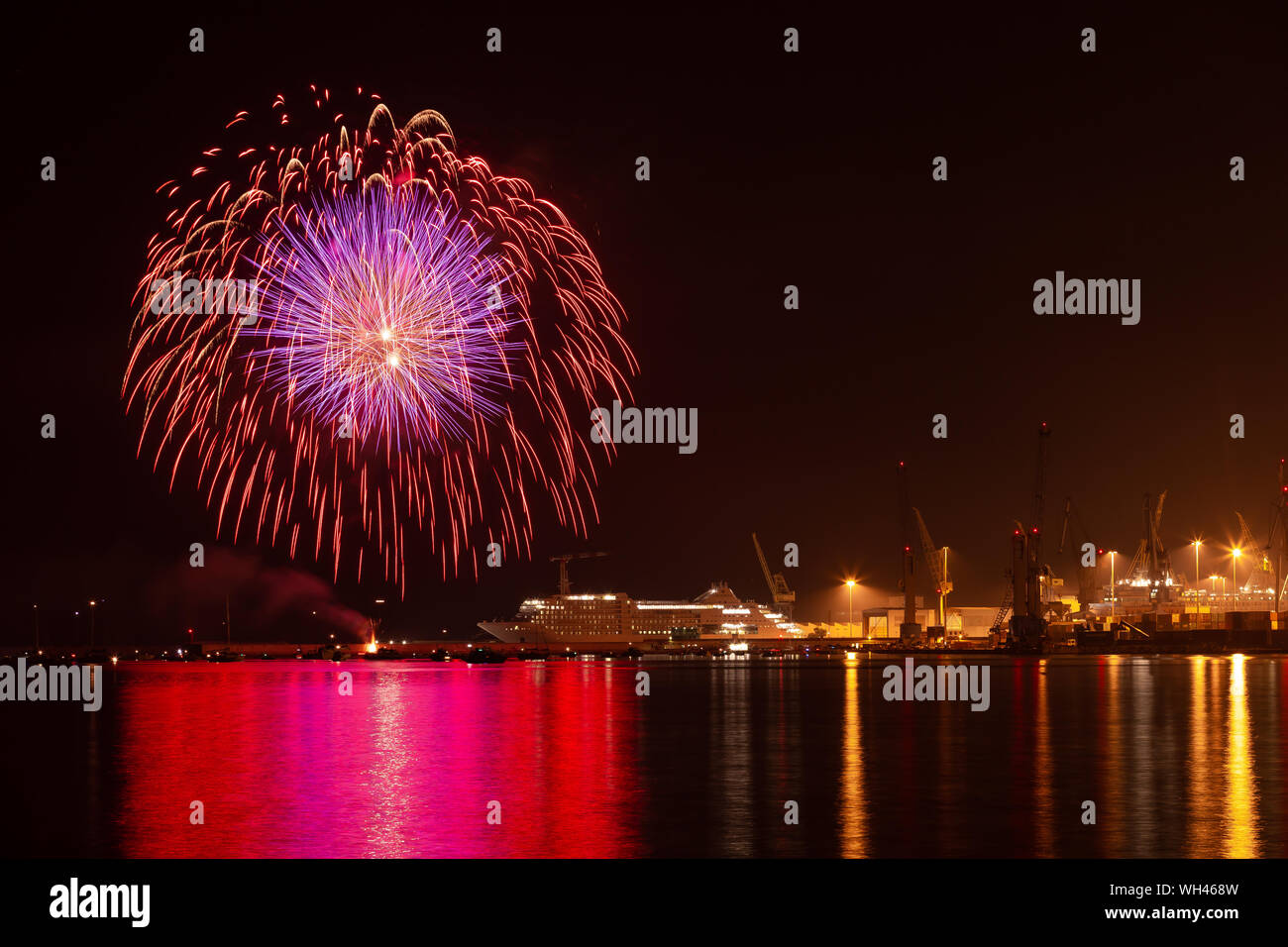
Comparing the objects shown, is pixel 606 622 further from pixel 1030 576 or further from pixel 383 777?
pixel 383 777

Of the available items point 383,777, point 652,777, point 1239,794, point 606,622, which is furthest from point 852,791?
point 606,622

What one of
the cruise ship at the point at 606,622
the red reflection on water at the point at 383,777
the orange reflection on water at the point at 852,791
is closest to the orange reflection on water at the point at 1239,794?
the orange reflection on water at the point at 852,791

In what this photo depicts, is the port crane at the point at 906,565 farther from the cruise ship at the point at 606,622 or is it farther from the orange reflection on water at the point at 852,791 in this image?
the orange reflection on water at the point at 852,791

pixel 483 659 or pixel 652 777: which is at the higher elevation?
pixel 652 777
